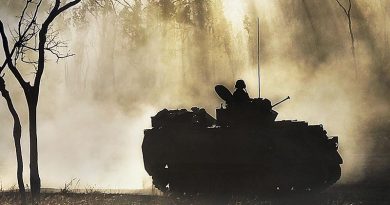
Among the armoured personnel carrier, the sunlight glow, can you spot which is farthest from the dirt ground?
the sunlight glow

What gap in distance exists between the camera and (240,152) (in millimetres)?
16219

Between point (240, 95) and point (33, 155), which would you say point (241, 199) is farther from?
point (33, 155)

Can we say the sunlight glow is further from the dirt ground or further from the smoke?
the dirt ground

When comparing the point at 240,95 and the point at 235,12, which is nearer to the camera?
the point at 240,95

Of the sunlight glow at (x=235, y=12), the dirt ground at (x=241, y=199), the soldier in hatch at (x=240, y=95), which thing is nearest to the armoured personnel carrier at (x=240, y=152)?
the soldier in hatch at (x=240, y=95)

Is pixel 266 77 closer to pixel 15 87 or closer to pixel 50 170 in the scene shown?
pixel 50 170

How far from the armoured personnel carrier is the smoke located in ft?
9.80

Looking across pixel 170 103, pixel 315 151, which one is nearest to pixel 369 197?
pixel 315 151

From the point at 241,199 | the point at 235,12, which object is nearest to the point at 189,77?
the point at 235,12

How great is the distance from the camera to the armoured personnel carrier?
16.0m

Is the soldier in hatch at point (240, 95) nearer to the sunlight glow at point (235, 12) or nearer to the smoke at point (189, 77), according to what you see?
the smoke at point (189, 77)

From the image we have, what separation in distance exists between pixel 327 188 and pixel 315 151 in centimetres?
148

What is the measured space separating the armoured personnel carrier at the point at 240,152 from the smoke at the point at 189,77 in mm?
2988

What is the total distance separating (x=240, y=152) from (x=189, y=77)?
1597 inches
